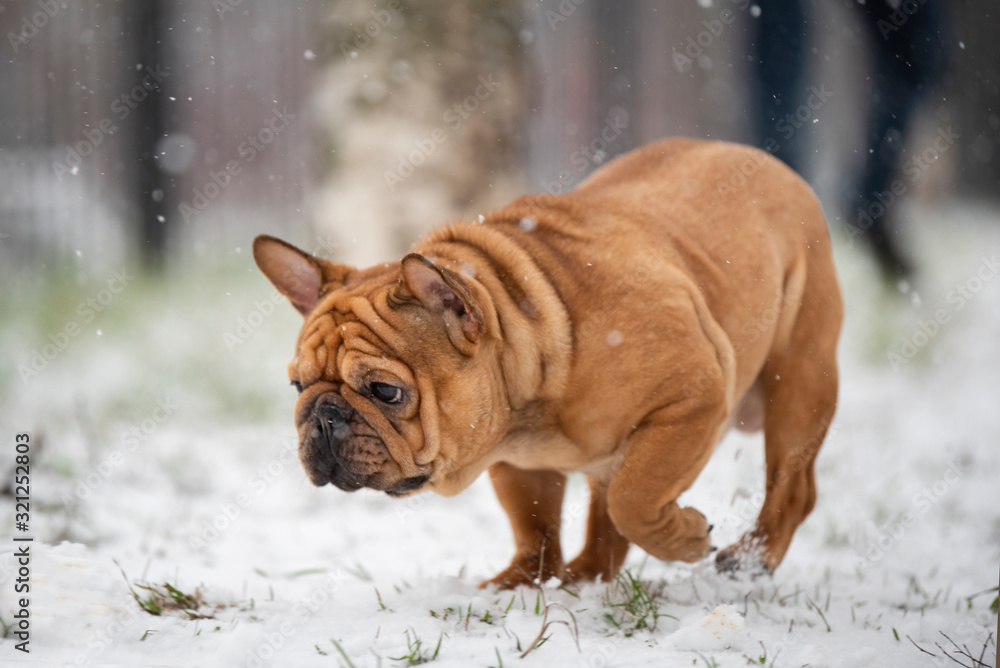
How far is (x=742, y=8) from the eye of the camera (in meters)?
2.89

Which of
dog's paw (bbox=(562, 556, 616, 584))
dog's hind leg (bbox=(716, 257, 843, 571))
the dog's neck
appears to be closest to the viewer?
the dog's neck

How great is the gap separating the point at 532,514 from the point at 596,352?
0.90 meters

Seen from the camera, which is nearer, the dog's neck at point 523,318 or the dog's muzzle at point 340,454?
the dog's muzzle at point 340,454

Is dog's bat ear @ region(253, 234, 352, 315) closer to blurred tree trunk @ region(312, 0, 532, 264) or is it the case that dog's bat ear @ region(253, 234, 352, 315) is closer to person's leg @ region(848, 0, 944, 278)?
blurred tree trunk @ region(312, 0, 532, 264)

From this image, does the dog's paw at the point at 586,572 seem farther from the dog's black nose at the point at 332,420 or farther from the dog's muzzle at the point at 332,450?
the dog's black nose at the point at 332,420

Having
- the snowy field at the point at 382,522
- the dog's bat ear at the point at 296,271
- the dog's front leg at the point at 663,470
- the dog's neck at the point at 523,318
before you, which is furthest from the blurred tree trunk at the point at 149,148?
the dog's front leg at the point at 663,470

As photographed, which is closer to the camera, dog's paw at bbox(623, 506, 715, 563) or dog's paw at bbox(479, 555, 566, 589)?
dog's paw at bbox(623, 506, 715, 563)

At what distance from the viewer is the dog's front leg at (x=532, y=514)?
319cm

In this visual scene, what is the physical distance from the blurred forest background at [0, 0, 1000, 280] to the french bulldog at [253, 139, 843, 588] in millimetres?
309

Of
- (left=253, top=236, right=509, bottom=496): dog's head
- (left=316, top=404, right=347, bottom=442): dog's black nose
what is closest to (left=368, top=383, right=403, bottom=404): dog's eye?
(left=253, top=236, right=509, bottom=496): dog's head

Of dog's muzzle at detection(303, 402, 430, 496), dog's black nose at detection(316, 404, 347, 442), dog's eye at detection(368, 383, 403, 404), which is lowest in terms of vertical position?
dog's muzzle at detection(303, 402, 430, 496)

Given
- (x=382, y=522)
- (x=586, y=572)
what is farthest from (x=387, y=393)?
(x=382, y=522)

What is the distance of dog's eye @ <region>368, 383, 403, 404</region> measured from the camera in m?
2.39

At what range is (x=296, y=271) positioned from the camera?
2689 millimetres
